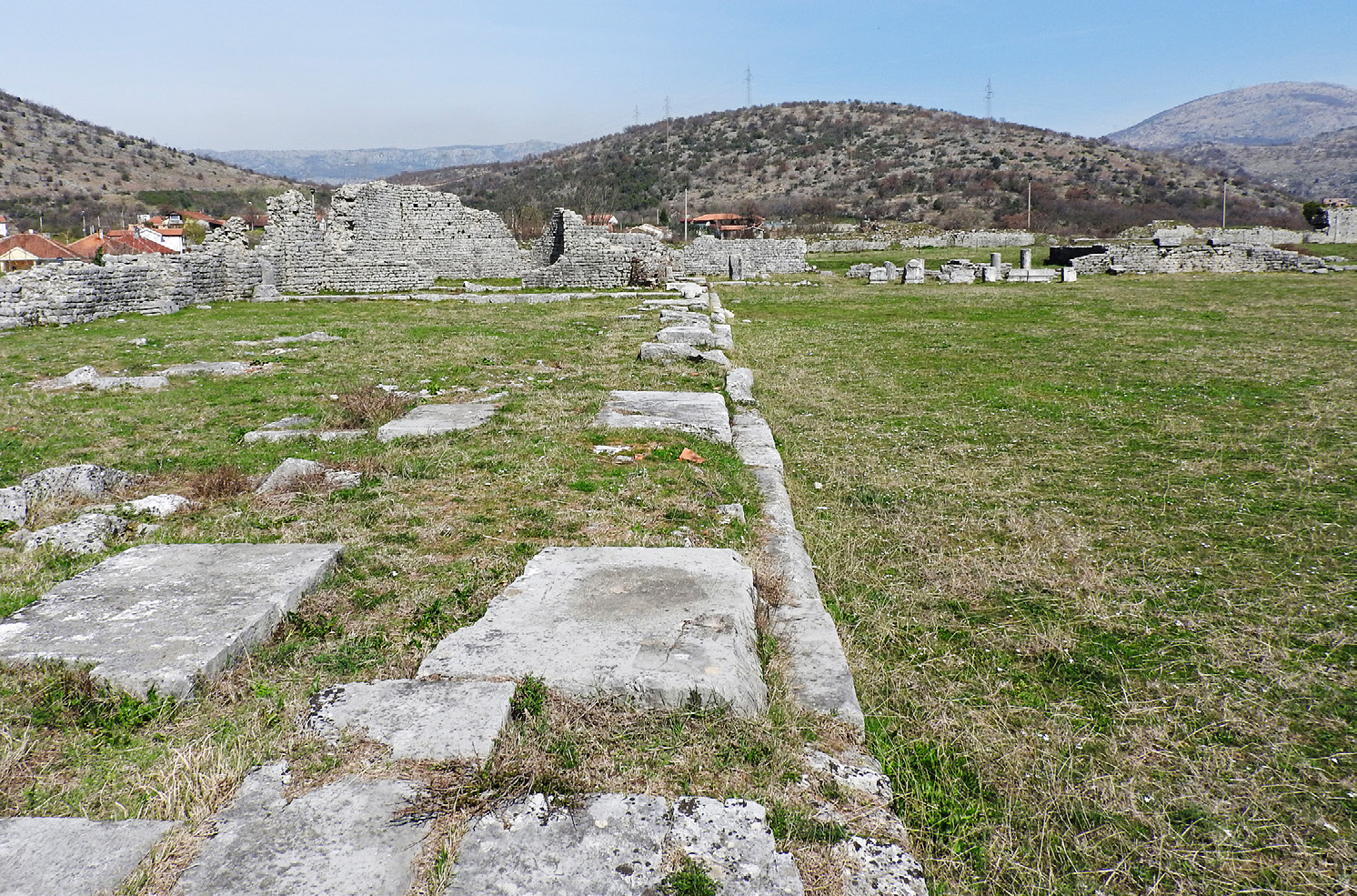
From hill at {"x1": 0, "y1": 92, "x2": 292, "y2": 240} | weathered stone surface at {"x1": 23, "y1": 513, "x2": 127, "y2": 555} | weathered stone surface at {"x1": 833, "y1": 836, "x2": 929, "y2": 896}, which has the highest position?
hill at {"x1": 0, "y1": 92, "x2": 292, "y2": 240}

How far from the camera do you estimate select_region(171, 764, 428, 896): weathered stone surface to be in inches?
77.0

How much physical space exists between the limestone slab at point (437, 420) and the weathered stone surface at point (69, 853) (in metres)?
4.58

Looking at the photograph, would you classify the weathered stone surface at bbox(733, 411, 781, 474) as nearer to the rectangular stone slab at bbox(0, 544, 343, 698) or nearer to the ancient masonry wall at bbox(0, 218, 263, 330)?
the rectangular stone slab at bbox(0, 544, 343, 698)

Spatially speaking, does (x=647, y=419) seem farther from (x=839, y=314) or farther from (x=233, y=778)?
(x=839, y=314)

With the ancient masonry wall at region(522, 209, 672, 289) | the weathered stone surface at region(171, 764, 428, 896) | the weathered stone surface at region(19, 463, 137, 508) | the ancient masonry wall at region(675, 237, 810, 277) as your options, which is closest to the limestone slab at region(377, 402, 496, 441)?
the weathered stone surface at region(19, 463, 137, 508)

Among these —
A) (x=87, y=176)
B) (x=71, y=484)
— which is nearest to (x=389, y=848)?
(x=71, y=484)

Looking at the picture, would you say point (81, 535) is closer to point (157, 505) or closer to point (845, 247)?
point (157, 505)

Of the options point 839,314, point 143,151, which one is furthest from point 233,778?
point 143,151

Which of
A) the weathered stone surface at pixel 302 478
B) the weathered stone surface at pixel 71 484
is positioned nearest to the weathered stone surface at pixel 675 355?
the weathered stone surface at pixel 302 478

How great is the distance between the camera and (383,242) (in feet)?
88.5

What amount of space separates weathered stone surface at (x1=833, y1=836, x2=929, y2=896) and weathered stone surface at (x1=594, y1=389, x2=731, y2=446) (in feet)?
14.5

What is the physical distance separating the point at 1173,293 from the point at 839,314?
939 centimetres

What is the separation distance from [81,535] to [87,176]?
78083mm

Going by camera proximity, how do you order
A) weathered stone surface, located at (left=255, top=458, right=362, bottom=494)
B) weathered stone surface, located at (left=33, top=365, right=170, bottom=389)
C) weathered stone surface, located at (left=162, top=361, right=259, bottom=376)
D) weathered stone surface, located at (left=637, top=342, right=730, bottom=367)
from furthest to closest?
weathered stone surface, located at (left=637, top=342, right=730, bottom=367) → weathered stone surface, located at (left=162, top=361, right=259, bottom=376) → weathered stone surface, located at (left=33, top=365, right=170, bottom=389) → weathered stone surface, located at (left=255, top=458, right=362, bottom=494)
